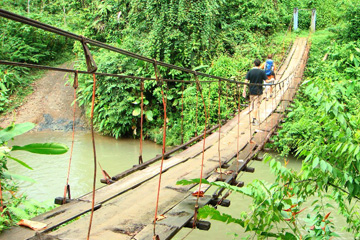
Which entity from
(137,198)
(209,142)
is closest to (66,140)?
(209,142)

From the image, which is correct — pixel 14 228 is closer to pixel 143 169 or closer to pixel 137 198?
pixel 137 198

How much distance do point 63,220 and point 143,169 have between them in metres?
A: 1.25

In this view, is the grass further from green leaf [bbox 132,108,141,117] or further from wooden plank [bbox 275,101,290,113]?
wooden plank [bbox 275,101,290,113]

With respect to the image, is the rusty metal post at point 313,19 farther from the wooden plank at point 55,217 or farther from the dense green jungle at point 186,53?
the wooden plank at point 55,217

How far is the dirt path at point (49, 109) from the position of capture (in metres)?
9.80

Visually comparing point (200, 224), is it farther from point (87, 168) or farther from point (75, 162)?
point (75, 162)

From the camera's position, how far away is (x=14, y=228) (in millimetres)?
1925

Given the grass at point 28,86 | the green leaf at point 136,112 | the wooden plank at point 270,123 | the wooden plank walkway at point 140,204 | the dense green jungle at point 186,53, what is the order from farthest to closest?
the grass at point 28,86 < the green leaf at point 136,112 < the dense green jungle at point 186,53 < the wooden plank at point 270,123 < the wooden plank walkway at point 140,204

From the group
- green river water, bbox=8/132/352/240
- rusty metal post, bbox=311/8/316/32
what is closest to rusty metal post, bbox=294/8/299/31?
rusty metal post, bbox=311/8/316/32

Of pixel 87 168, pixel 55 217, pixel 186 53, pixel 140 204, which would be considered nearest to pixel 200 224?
pixel 140 204

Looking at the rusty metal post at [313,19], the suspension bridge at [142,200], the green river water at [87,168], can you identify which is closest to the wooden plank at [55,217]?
the suspension bridge at [142,200]

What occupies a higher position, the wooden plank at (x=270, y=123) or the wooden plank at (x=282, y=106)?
the wooden plank at (x=282, y=106)

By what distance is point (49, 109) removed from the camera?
1029 cm

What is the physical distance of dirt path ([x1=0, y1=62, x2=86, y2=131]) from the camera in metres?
9.80
